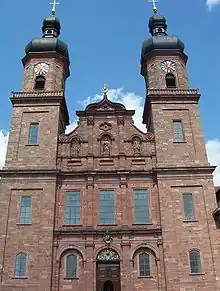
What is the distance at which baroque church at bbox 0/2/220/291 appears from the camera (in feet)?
88.4

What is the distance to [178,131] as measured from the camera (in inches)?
1277

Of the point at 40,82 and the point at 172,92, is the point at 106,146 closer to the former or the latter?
the point at 172,92

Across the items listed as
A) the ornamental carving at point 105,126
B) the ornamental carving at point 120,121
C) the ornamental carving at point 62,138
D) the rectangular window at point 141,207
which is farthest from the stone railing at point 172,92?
the rectangular window at point 141,207

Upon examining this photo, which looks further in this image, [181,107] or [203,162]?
[181,107]

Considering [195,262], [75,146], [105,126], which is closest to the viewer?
[195,262]

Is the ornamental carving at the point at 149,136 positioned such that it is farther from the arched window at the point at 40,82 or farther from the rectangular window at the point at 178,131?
the arched window at the point at 40,82

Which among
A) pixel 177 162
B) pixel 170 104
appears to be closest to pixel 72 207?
pixel 177 162

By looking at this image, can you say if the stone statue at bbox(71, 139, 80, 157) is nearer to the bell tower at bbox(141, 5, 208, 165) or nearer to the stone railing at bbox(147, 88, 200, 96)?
the bell tower at bbox(141, 5, 208, 165)

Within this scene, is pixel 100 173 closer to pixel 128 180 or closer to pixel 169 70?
pixel 128 180

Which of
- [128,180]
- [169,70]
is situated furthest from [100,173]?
[169,70]

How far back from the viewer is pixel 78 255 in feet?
91.1

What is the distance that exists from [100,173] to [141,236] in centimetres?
539

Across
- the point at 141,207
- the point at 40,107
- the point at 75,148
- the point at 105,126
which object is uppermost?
the point at 40,107

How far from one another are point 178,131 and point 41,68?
1300 cm
